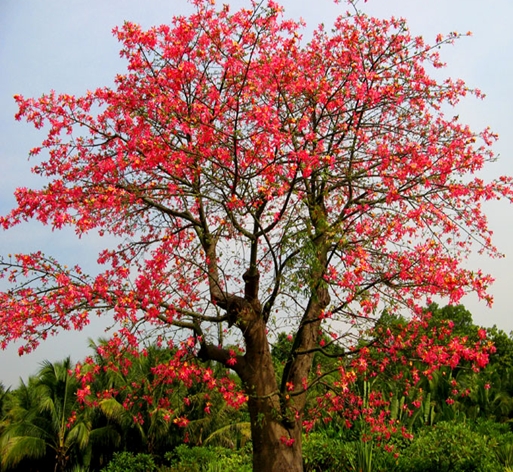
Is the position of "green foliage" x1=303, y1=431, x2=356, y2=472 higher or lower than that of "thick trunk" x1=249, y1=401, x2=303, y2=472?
lower

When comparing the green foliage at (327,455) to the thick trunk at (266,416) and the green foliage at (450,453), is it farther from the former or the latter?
the thick trunk at (266,416)

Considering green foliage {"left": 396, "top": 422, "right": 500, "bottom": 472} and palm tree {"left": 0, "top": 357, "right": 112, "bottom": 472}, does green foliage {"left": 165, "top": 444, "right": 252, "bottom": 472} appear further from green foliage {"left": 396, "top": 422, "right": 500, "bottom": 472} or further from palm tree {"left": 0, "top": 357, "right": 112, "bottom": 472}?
palm tree {"left": 0, "top": 357, "right": 112, "bottom": 472}

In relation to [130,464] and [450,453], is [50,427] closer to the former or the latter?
[130,464]

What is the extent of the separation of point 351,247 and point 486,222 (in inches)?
109

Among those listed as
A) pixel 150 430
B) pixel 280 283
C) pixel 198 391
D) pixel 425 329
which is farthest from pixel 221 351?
pixel 150 430

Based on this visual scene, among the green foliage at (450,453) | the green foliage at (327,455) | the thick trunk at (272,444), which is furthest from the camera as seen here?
the green foliage at (327,455)

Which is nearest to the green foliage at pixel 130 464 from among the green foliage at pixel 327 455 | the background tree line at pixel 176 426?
the background tree line at pixel 176 426

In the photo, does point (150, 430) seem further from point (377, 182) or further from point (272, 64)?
point (272, 64)

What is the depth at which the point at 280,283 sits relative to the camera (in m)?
7.96

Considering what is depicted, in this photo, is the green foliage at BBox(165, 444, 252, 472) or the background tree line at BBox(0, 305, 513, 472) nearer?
the green foliage at BBox(165, 444, 252, 472)

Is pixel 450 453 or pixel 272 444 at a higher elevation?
pixel 272 444

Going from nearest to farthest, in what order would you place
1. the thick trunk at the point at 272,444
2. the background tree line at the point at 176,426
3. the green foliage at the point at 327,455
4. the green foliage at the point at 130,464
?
the thick trunk at the point at 272,444
the green foliage at the point at 327,455
the background tree line at the point at 176,426
the green foliage at the point at 130,464

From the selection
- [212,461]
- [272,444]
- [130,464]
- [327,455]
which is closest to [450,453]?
[327,455]

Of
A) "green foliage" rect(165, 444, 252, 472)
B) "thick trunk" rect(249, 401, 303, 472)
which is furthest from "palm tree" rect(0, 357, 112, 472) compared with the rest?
"thick trunk" rect(249, 401, 303, 472)
